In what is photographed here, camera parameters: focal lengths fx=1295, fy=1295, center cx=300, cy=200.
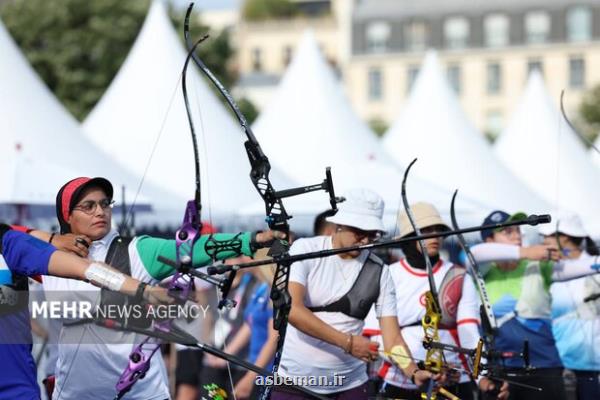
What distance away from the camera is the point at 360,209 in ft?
20.3

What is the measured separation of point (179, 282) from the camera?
526 centimetres

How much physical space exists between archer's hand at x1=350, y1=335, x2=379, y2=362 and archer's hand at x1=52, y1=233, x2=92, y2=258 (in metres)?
1.36

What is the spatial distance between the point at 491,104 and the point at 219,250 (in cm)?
6805

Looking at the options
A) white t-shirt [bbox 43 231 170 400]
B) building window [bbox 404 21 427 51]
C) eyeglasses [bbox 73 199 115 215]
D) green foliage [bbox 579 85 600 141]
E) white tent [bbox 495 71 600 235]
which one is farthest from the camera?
building window [bbox 404 21 427 51]

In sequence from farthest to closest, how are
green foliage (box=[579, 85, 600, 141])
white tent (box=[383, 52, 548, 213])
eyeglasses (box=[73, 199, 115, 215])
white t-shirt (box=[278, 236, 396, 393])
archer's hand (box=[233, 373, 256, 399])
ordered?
1. green foliage (box=[579, 85, 600, 141])
2. white tent (box=[383, 52, 548, 213])
3. archer's hand (box=[233, 373, 256, 399])
4. white t-shirt (box=[278, 236, 396, 393])
5. eyeglasses (box=[73, 199, 115, 215])

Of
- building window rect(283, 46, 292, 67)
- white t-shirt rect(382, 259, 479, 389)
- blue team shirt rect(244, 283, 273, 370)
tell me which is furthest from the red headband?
building window rect(283, 46, 292, 67)

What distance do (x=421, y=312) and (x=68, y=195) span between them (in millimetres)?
2336

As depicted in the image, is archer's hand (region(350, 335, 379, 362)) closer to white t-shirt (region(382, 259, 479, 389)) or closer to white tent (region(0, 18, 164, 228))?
white t-shirt (region(382, 259, 479, 389))

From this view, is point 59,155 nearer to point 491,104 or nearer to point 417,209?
point 417,209

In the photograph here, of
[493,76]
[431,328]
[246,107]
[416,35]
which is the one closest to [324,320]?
[431,328]

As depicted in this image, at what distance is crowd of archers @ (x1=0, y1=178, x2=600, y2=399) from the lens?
493 centimetres

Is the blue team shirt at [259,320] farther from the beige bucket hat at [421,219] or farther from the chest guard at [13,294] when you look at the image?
the chest guard at [13,294]

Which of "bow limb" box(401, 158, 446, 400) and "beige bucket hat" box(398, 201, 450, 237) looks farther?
"beige bucket hat" box(398, 201, 450, 237)

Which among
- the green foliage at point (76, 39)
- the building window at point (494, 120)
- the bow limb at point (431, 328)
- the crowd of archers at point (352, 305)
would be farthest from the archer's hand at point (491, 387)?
the building window at point (494, 120)
